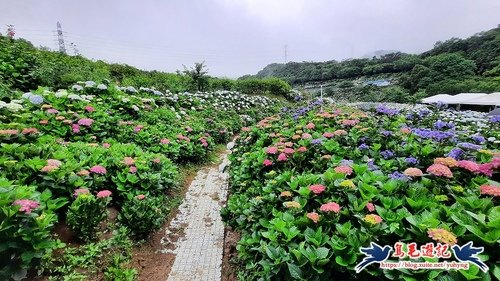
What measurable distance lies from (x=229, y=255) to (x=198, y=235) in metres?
0.80

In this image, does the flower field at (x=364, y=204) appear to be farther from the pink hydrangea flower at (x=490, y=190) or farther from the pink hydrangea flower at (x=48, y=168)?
the pink hydrangea flower at (x=48, y=168)

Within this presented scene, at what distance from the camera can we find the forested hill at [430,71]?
1367 inches

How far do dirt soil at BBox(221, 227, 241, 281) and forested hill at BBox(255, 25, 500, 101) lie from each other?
34.8 meters

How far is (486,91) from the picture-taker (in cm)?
Answer: 2908

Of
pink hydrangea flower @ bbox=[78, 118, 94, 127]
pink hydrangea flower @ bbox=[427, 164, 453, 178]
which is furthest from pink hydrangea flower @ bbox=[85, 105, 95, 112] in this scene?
pink hydrangea flower @ bbox=[427, 164, 453, 178]

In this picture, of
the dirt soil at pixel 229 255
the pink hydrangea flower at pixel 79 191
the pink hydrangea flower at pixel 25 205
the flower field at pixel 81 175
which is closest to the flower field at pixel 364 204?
the dirt soil at pixel 229 255

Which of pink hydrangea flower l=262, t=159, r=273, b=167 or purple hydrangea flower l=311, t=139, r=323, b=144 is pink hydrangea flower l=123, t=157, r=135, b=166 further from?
purple hydrangea flower l=311, t=139, r=323, b=144

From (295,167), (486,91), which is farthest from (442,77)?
(295,167)

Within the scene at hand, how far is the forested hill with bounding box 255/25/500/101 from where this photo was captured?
3472 cm

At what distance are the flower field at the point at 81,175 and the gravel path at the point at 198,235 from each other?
39cm

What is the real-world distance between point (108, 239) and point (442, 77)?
150ft

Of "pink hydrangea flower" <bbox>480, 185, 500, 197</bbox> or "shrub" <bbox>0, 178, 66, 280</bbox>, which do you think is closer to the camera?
"pink hydrangea flower" <bbox>480, 185, 500, 197</bbox>

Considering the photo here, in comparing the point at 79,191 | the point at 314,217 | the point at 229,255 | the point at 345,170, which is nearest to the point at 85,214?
the point at 79,191

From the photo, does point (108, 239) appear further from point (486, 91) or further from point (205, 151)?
point (486, 91)
